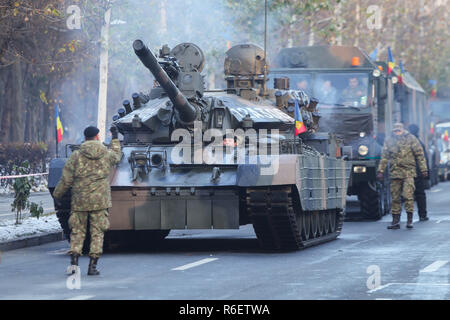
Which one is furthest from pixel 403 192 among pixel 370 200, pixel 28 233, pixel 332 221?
pixel 28 233

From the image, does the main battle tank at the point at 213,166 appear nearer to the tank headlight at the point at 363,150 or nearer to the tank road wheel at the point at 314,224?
the tank road wheel at the point at 314,224

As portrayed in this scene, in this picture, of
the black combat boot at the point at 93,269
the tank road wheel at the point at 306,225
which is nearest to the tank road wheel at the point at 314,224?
the tank road wheel at the point at 306,225

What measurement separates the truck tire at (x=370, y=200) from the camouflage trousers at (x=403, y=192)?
271cm

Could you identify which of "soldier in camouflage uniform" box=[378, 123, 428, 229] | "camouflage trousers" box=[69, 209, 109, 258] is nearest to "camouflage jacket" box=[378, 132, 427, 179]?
"soldier in camouflage uniform" box=[378, 123, 428, 229]

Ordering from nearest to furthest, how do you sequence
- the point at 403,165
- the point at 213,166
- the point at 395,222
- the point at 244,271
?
the point at 244,271, the point at 213,166, the point at 395,222, the point at 403,165

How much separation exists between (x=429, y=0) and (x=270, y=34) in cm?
2307

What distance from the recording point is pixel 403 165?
19.9m

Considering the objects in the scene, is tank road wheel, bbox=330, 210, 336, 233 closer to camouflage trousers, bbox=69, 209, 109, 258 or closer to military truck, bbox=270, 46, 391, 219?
military truck, bbox=270, 46, 391, 219

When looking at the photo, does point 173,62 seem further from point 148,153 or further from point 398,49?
point 398,49

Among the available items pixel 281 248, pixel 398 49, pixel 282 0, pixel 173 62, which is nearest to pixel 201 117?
pixel 173 62

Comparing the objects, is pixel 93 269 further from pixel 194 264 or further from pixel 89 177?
pixel 194 264

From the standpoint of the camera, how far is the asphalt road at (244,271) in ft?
35.2

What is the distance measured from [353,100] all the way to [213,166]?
28.8ft

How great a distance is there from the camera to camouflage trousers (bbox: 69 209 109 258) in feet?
41.4
